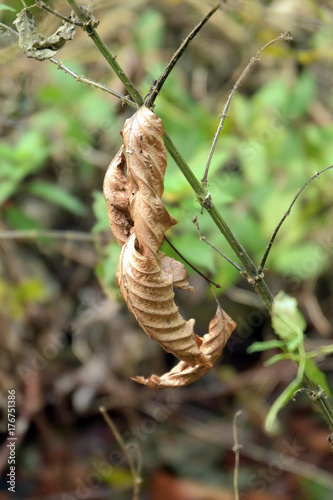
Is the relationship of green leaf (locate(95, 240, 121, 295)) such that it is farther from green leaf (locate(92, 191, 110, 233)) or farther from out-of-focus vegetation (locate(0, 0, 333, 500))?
out-of-focus vegetation (locate(0, 0, 333, 500))

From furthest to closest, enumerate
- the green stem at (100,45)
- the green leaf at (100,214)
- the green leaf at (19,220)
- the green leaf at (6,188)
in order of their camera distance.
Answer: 1. the green leaf at (19,220)
2. the green leaf at (6,188)
3. the green leaf at (100,214)
4. the green stem at (100,45)

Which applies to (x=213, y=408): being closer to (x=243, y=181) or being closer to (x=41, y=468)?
(x=41, y=468)

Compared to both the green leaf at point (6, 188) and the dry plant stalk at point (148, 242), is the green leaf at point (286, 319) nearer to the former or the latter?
the dry plant stalk at point (148, 242)

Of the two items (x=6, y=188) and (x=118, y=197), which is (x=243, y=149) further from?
(x=118, y=197)

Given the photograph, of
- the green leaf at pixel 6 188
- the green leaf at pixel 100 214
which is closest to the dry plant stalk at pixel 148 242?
the green leaf at pixel 100 214

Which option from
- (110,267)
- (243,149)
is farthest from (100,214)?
(243,149)

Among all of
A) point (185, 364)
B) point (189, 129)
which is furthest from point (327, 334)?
point (185, 364)
